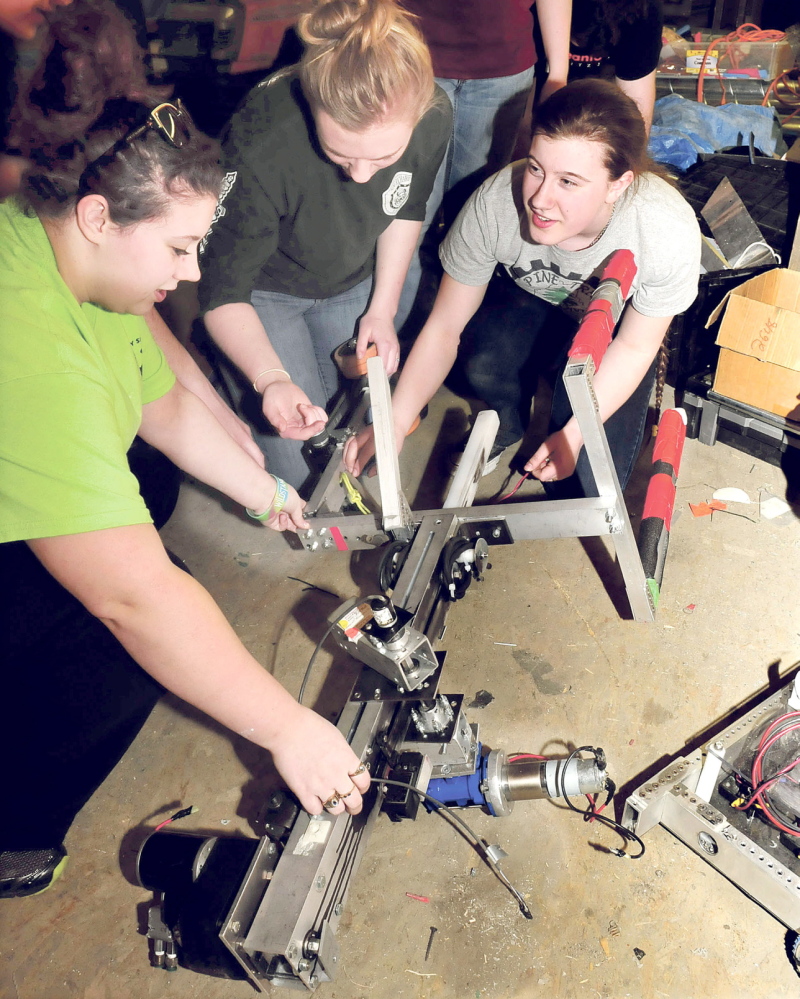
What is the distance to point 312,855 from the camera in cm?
107

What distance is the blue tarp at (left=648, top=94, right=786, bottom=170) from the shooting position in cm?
289

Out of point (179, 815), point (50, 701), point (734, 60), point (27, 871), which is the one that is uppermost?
point (734, 60)

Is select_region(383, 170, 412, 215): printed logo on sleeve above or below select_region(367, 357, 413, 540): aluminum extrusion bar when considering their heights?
above

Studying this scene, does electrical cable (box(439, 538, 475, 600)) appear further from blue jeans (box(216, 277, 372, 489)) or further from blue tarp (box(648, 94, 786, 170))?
blue tarp (box(648, 94, 786, 170))

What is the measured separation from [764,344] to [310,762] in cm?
168

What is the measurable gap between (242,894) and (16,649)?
0.76m

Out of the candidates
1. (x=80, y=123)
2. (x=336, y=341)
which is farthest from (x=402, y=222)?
(x=80, y=123)

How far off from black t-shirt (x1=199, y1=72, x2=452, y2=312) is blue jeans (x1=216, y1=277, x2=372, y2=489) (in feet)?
0.16

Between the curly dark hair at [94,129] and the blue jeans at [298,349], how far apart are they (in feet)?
3.44

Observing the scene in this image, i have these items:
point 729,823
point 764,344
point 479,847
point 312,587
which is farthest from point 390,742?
point 764,344

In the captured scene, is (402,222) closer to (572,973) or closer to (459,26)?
(459,26)

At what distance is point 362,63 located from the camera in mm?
1347

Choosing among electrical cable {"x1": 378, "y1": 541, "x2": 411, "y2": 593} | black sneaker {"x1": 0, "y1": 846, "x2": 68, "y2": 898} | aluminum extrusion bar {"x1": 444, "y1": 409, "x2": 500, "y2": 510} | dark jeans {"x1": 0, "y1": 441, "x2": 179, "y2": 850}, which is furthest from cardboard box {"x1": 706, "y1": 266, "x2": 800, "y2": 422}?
black sneaker {"x1": 0, "y1": 846, "x2": 68, "y2": 898}

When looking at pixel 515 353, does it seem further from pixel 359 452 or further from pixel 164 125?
pixel 164 125
